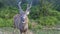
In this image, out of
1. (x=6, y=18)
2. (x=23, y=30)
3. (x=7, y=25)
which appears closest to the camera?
(x=23, y=30)

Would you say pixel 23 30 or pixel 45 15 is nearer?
pixel 23 30

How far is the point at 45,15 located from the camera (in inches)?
818

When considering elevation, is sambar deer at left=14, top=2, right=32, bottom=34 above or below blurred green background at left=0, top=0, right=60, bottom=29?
above

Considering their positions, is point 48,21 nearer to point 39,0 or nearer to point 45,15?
point 45,15

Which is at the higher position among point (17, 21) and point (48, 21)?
point (17, 21)

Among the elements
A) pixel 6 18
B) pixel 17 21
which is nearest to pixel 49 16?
pixel 6 18

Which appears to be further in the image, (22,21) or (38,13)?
(38,13)

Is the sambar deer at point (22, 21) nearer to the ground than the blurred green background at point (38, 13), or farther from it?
farther from it

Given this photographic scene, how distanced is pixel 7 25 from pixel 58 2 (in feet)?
18.0

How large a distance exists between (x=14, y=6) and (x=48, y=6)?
3034mm

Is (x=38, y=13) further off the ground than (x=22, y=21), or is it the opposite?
(x=22, y=21)

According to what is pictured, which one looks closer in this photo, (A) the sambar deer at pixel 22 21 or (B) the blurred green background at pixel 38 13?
(A) the sambar deer at pixel 22 21

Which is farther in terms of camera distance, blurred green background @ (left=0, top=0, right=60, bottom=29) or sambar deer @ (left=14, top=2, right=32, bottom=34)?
blurred green background @ (left=0, top=0, right=60, bottom=29)

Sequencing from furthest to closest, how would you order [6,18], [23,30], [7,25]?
[6,18], [7,25], [23,30]
